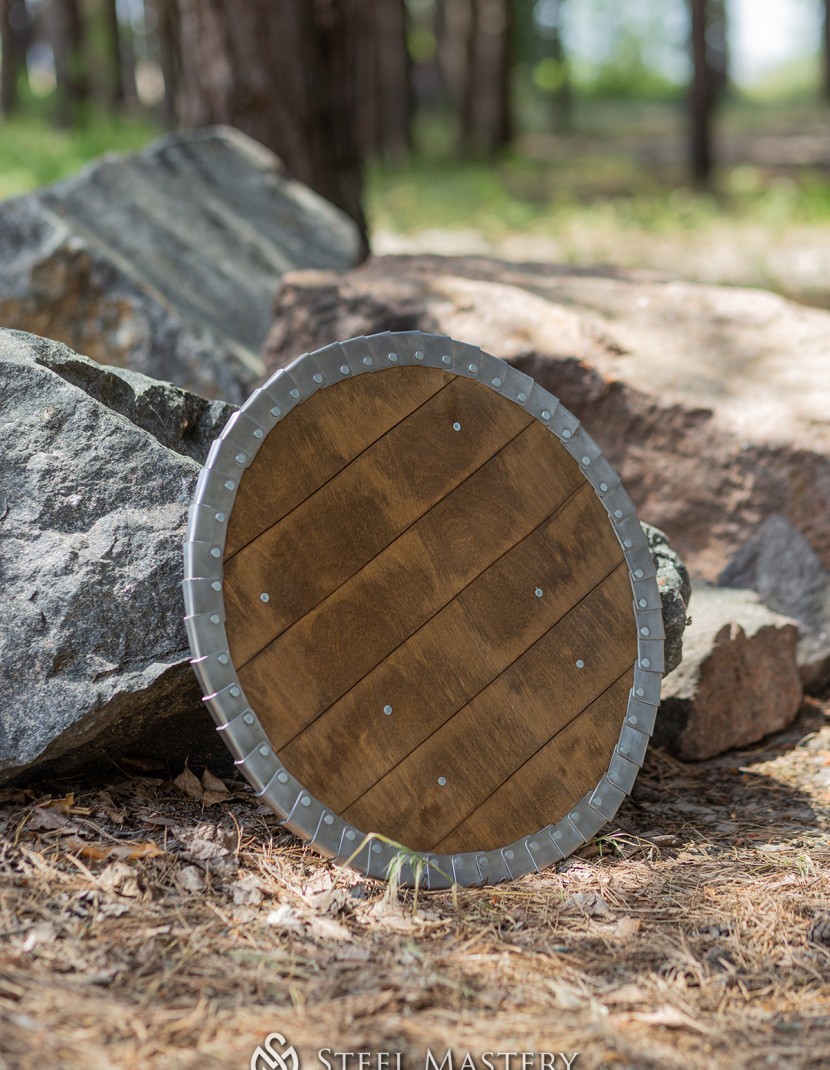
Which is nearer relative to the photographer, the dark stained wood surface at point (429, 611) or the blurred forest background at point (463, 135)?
the dark stained wood surface at point (429, 611)

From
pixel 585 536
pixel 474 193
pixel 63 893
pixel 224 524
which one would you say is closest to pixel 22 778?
pixel 63 893

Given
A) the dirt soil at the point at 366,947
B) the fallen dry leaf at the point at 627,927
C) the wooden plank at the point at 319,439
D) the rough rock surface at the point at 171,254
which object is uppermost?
the rough rock surface at the point at 171,254

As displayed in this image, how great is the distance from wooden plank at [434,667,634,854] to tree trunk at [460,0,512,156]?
15.8 m

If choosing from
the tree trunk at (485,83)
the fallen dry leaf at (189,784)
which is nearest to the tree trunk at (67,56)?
the tree trunk at (485,83)

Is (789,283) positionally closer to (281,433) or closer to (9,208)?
(9,208)


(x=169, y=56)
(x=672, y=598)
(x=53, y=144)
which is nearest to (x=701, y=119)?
(x=169, y=56)

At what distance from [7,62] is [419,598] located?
1817 cm

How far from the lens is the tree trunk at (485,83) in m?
16.5

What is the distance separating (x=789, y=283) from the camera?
838 cm

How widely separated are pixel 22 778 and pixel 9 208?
126 inches

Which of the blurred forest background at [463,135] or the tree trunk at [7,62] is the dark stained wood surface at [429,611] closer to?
the blurred forest background at [463,135]

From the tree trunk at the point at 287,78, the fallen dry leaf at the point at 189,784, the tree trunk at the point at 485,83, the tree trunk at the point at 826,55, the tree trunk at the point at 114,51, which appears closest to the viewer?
the fallen dry leaf at the point at 189,784

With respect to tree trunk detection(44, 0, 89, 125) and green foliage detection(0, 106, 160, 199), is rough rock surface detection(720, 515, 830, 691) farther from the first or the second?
tree trunk detection(44, 0, 89, 125)

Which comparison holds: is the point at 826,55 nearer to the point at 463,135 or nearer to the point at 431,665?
the point at 463,135
